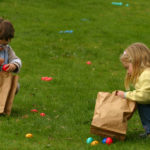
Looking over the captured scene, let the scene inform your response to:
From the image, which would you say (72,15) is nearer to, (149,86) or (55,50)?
(55,50)

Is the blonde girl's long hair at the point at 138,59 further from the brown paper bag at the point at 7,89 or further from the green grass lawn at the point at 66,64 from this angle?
the brown paper bag at the point at 7,89

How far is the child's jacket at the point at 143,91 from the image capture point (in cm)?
423

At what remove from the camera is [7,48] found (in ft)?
17.9

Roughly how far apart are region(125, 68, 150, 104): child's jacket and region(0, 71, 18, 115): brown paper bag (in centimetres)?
181

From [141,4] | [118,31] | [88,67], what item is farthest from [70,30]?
[141,4]

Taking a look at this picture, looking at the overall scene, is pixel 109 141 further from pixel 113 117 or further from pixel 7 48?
pixel 7 48

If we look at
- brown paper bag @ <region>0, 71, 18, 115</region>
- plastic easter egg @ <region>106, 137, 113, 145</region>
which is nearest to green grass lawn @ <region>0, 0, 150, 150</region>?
plastic easter egg @ <region>106, 137, 113, 145</region>

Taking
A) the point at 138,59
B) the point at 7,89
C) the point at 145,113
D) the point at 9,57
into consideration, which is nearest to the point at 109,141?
the point at 145,113

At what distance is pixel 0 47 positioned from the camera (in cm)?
531

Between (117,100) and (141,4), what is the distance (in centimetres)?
1354

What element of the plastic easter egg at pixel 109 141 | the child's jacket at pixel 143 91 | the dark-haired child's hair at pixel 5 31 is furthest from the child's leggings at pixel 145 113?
the dark-haired child's hair at pixel 5 31

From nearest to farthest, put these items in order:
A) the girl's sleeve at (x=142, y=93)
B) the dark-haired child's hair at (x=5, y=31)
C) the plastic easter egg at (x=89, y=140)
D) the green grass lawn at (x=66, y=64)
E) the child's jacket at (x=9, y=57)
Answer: the girl's sleeve at (x=142, y=93) → the plastic easter egg at (x=89, y=140) → the green grass lawn at (x=66, y=64) → the dark-haired child's hair at (x=5, y=31) → the child's jacket at (x=9, y=57)

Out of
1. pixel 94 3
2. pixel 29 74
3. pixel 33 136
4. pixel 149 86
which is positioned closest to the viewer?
pixel 149 86

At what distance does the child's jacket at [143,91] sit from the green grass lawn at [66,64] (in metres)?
0.54
